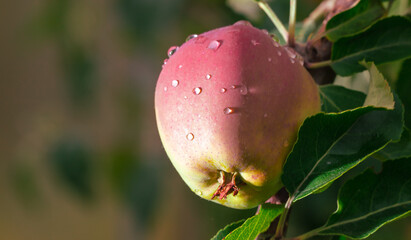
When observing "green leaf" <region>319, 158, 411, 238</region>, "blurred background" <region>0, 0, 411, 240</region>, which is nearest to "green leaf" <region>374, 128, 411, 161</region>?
"green leaf" <region>319, 158, 411, 238</region>

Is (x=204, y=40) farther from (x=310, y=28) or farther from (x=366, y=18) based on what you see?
(x=310, y=28)

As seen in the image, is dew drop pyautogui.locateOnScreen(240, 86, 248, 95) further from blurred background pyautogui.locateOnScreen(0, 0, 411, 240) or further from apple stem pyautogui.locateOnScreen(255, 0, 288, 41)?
blurred background pyautogui.locateOnScreen(0, 0, 411, 240)

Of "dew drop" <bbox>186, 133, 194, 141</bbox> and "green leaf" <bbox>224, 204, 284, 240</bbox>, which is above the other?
"dew drop" <bbox>186, 133, 194, 141</bbox>

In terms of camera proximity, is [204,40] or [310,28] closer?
[204,40]

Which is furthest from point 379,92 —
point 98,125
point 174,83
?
point 98,125

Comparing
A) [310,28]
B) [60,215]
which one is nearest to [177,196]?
[60,215]

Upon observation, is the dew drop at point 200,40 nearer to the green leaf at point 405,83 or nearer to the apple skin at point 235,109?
the apple skin at point 235,109

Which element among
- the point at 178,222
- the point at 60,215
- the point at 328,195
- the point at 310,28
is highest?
the point at 310,28

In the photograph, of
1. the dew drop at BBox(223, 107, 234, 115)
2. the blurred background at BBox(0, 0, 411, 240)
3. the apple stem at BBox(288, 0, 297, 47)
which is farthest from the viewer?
the blurred background at BBox(0, 0, 411, 240)
